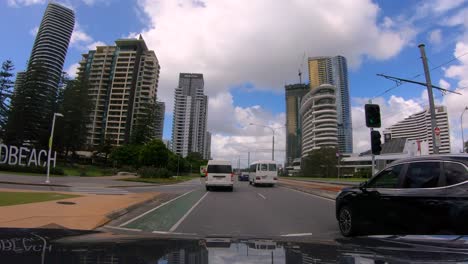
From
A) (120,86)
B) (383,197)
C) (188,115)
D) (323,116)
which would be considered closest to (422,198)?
(383,197)

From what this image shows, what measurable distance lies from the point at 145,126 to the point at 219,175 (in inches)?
3157

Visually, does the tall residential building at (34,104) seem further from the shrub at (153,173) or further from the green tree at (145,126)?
the shrub at (153,173)

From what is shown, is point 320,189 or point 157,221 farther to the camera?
point 320,189

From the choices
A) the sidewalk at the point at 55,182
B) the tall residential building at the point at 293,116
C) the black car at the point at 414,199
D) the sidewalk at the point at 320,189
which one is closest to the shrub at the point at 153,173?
the sidewalk at the point at 55,182

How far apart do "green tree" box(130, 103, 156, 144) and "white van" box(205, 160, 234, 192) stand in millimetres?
78926

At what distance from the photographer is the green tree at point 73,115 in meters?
77.0

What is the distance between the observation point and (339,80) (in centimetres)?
14600

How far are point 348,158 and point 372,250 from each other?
137 meters

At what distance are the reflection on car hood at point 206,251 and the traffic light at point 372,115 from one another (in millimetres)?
10311

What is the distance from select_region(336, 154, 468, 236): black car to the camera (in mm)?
5348

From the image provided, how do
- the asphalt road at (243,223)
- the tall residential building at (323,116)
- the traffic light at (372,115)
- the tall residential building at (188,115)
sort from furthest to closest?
the tall residential building at (188,115) → the tall residential building at (323,116) → the traffic light at (372,115) → the asphalt road at (243,223)

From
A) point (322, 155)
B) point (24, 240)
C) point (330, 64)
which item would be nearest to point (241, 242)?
point (24, 240)

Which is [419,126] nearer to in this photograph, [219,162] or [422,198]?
[219,162]

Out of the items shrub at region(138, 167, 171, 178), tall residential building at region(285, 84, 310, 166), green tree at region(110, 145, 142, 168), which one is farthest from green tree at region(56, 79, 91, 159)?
tall residential building at region(285, 84, 310, 166)
